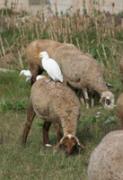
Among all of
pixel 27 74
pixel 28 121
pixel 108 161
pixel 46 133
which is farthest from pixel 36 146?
pixel 27 74

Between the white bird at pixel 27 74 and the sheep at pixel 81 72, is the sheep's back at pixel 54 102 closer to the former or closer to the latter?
the sheep at pixel 81 72

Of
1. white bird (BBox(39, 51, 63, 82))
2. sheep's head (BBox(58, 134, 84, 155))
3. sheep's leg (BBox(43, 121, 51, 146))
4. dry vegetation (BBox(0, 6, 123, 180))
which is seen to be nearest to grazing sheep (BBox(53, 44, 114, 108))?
dry vegetation (BBox(0, 6, 123, 180))

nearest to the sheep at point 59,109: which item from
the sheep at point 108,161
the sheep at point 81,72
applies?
the sheep at point 81,72

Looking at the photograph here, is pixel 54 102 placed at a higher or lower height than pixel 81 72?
higher

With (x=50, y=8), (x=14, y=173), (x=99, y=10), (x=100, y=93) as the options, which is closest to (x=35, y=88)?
(x=14, y=173)

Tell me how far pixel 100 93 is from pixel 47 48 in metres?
1.86

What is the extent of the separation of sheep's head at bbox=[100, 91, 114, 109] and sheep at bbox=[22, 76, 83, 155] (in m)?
2.37

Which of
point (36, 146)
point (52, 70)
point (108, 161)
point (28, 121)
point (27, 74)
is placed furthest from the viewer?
point (27, 74)

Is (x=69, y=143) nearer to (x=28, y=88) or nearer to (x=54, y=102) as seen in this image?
(x=54, y=102)

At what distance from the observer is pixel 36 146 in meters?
10.2

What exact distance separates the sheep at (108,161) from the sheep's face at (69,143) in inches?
100

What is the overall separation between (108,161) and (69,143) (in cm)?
291

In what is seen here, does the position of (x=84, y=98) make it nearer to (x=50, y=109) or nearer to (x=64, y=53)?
(x=64, y=53)

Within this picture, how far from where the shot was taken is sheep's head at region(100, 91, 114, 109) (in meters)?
12.4
